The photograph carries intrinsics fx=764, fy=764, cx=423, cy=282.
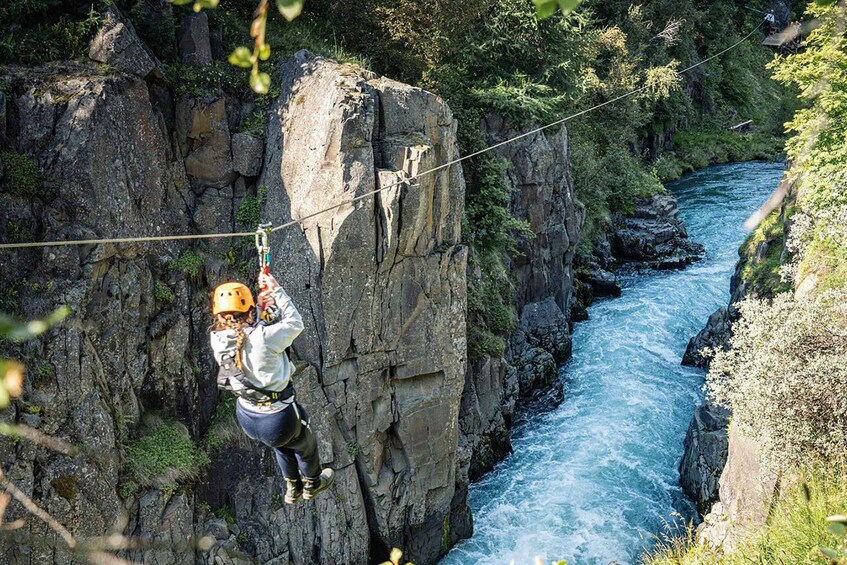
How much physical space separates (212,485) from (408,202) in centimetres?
573

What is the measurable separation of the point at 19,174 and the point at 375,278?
18.1 ft

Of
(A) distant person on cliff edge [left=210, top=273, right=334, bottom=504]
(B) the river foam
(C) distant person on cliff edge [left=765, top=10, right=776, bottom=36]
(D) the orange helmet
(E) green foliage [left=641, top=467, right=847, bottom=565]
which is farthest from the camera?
(C) distant person on cliff edge [left=765, top=10, right=776, bottom=36]

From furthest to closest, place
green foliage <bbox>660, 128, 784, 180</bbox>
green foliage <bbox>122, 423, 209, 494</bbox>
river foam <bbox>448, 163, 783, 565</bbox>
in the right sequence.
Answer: green foliage <bbox>660, 128, 784, 180</bbox>, river foam <bbox>448, 163, 783, 565</bbox>, green foliage <bbox>122, 423, 209, 494</bbox>

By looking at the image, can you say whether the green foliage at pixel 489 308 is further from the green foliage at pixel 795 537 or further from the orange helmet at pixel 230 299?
the orange helmet at pixel 230 299

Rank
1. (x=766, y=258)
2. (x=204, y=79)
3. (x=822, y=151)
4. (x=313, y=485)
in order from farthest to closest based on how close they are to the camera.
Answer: (x=766, y=258) < (x=822, y=151) < (x=204, y=79) < (x=313, y=485)

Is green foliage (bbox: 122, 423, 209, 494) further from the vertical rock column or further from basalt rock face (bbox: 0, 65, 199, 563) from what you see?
the vertical rock column

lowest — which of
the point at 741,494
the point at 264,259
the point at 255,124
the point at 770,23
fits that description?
the point at 741,494

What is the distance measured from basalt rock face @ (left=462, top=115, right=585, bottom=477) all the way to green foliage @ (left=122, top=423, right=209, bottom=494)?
7.30 meters

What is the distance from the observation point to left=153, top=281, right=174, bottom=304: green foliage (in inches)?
483

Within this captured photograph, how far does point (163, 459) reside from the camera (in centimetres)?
1190

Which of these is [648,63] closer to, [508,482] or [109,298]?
[508,482]

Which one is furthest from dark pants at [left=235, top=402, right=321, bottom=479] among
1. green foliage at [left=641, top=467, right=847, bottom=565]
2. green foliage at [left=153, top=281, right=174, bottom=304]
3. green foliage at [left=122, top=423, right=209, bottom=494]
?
green foliage at [left=153, top=281, right=174, bottom=304]

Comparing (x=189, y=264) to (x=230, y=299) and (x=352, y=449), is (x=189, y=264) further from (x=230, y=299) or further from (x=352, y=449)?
(x=230, y=299)

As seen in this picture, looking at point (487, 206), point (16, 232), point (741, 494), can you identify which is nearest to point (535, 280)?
point (487, 206)
